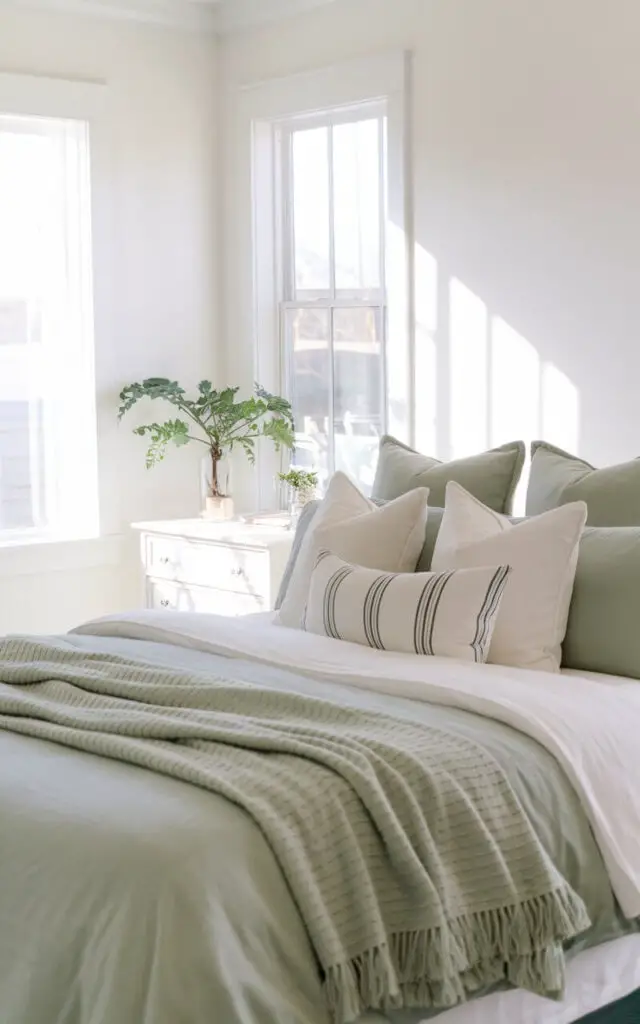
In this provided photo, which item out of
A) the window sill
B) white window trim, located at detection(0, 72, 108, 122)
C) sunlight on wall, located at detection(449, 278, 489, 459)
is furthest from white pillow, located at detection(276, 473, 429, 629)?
white window trim, located at detection(0, 72, 108, 122)

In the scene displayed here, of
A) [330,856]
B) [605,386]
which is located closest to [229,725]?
[330,856]

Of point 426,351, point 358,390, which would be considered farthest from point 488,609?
point 358,390

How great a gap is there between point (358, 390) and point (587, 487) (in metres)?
1.92

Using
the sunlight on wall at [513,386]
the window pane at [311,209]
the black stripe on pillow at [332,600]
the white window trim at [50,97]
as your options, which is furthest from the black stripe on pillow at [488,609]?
the white window trim at [50,97]

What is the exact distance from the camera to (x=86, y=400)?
5.43 metres

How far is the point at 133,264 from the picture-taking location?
547cm

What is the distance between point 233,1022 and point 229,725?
66cm

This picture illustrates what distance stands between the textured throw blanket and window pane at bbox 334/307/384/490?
2580mm

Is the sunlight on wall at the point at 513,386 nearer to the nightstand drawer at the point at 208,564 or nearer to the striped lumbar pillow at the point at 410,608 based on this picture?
the nightstand drawer at the point at 208,564

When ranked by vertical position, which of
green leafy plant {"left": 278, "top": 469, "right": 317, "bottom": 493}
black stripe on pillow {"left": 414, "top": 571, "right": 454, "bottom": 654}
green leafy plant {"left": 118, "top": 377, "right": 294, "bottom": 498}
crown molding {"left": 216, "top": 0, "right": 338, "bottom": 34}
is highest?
crown molding {"left": 216, "top": 0, "right": 338, "bottom": 34}

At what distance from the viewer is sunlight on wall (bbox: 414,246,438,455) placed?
A: 482cm

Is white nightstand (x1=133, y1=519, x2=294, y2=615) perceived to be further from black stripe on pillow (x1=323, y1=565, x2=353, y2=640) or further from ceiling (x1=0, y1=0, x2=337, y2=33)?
ceiling (x1=0, y1=0, x2=337, y2=33)

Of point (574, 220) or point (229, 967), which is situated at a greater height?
point (574, 220)

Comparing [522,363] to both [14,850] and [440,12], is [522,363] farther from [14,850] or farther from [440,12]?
[14,850]
